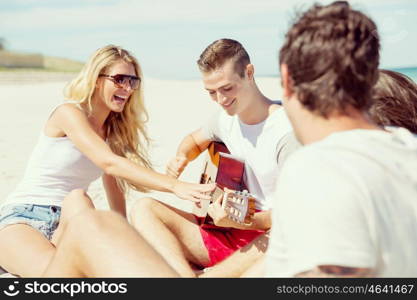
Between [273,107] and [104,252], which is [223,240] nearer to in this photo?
[273,107]

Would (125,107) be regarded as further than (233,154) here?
Yes

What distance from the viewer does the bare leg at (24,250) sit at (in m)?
3.50

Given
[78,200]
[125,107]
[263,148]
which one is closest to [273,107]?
[263,148]

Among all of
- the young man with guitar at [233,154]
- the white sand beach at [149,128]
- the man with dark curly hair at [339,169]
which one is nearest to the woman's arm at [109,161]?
the young man with guitar at [233,154]

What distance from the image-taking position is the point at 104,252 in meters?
2.28

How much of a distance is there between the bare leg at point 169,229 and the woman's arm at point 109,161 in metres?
0.21

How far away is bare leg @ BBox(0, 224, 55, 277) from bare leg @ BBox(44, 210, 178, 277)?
3.17 ft

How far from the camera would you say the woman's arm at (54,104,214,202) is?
11.5 ft

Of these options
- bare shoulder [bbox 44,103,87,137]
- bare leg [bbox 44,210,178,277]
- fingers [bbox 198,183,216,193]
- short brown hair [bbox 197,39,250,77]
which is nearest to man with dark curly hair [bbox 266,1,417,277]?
bare leg [bbox 44,210,178,277]

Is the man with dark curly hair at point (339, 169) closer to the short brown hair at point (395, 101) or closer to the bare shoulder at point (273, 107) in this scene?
the short brown hair at point (395, 101)

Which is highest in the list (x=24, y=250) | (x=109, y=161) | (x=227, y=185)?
(x=109, y=161)

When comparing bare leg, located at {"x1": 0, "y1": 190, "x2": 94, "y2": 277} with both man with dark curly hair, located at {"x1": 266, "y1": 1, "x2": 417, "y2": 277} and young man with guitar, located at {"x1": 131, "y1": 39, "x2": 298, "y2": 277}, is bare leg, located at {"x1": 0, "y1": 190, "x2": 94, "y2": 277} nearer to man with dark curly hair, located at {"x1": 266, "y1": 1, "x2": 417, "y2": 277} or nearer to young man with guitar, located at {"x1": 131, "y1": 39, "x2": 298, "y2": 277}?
young man with guitar, located at {"x1": 131, "y1": 39, "x2": 298, "y2": 277}

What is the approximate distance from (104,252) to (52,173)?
1857 millimetres

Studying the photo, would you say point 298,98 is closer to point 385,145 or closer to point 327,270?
point 385,145
